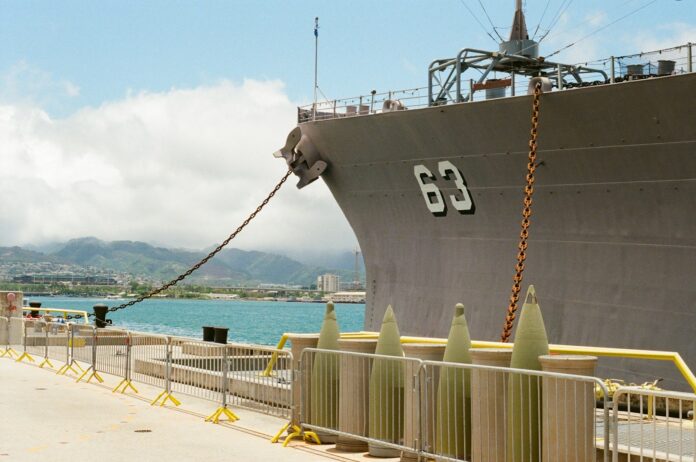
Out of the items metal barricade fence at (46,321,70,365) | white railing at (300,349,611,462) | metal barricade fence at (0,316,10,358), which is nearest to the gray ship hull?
white railing at (300,349,611,462)

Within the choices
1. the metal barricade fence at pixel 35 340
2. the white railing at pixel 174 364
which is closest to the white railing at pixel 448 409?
the white railing at pixel 174 364

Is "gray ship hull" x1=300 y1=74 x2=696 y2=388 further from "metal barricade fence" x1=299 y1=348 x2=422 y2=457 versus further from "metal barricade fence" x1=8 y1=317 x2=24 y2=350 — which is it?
"metal barricade fence" x1=8 y1=317 x2=24 y2=350

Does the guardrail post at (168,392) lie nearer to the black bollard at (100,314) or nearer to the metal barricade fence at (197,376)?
the metal barricade fence at (197,376)

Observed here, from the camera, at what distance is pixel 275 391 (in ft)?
41.1

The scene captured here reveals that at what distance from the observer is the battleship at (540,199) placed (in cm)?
1318

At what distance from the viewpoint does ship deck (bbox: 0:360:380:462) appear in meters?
8.78

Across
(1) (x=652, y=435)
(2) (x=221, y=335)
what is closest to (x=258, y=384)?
(1) (x=652, y=435)

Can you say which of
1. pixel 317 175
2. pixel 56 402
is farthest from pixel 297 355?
pixel 317 175

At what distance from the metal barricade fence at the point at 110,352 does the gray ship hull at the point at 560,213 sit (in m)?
6.19

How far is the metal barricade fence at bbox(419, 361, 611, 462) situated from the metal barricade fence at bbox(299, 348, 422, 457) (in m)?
0.22

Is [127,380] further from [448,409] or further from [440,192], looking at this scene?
A: [448,409]

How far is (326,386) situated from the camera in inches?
374

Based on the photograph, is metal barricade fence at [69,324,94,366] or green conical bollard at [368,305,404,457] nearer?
green conical bollard at [368,305,404,457]

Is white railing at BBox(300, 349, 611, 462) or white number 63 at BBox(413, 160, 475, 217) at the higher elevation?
white number 63 at BBox(413, 160, 475, 217)
